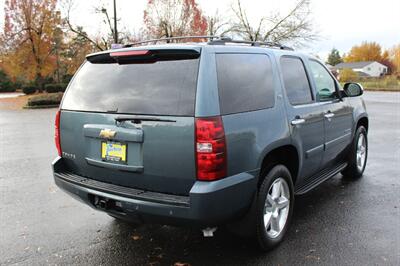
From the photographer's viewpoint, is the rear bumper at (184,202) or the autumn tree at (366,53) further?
the autumn tree at (366,53)

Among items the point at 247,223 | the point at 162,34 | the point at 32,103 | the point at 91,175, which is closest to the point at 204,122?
the point at 247,223

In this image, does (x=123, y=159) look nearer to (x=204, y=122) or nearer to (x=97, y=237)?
(x=204, y=122)

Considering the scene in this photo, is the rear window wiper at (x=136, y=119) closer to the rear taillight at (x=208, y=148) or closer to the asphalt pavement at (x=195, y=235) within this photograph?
the rear taillight at (x=208, y=148)

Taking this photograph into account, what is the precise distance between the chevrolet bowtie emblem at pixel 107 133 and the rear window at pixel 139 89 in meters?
0.18

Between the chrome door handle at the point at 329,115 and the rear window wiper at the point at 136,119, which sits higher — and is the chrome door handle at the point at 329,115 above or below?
below

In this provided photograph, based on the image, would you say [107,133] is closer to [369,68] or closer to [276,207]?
[276,207]

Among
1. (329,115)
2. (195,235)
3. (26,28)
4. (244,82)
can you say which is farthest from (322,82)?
(26,28)

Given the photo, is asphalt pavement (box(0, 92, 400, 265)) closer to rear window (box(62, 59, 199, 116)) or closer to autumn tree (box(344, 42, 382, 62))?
rear window (box(62, 59, 199, 116))

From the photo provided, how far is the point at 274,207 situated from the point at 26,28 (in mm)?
34465

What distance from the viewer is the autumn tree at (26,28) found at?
3256 cm

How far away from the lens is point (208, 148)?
9.12ft

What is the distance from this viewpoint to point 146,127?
2963mm

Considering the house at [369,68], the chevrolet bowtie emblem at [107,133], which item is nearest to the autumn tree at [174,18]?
the chevrolet bowtie emblem at [107,133]

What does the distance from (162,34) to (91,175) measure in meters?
26.7
